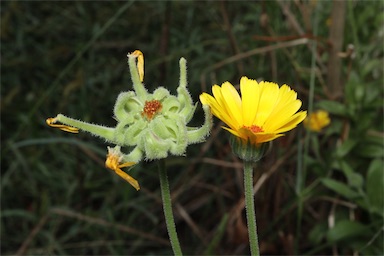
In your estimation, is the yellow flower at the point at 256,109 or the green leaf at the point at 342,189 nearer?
the yellow flower at the point at 256,109

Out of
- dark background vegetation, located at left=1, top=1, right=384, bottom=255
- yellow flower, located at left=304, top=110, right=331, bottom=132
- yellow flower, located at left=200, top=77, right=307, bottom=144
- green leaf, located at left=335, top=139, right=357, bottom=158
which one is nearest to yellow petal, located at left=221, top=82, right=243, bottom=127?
yellow flower, located at left=200, top=77, right=307, bottom=144

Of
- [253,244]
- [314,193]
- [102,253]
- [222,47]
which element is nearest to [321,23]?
[222,47]

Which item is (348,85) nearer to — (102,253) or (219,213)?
(219,213)

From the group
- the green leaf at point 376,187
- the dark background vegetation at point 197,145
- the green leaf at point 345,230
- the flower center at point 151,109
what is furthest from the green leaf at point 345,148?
the flower center at point 151,109

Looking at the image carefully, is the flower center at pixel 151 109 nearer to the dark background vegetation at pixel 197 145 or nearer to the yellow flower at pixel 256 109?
the yellow flower at pixel 256 109

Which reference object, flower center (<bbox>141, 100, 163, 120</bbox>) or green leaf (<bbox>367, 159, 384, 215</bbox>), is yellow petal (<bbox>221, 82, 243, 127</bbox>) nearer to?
flower center (<bbox>141, 100, 163, 120</bbox>)

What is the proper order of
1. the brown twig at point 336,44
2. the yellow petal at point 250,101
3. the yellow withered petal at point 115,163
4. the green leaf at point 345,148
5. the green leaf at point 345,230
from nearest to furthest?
the yellow withered petal at point 115,163 → the yellow petal at point 250,101 → the green leaf at point 345,230 → the green leaf at point 345,148 → the brown twig at point 336,44
